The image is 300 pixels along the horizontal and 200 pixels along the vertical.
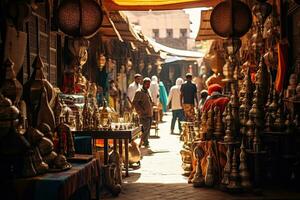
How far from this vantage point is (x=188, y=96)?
15.0m

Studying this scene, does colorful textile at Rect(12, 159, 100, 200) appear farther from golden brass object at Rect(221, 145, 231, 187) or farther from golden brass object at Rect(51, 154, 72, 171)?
golden brass object at Rect(221, 145, 231, 187)

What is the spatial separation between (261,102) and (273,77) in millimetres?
1821

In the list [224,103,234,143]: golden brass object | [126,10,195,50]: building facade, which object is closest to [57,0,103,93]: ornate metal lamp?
[224,103,234,143]: golden brass object

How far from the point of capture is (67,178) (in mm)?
4285

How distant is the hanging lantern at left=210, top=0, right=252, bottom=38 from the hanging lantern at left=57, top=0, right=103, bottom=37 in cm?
170

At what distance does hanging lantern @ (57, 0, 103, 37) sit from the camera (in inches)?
276

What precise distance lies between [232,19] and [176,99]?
30.2ft

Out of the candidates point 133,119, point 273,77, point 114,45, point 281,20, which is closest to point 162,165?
point 133,119

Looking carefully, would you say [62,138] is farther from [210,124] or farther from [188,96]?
[188,96]

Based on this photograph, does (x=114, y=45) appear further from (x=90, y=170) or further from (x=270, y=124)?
A: (x=90, y=170)

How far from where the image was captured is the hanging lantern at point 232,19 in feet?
23.5

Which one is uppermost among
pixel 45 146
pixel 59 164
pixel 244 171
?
pixel 45 146

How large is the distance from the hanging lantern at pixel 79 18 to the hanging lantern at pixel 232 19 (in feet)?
5.57

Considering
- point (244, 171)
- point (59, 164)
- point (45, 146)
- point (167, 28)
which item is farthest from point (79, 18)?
point (167, 28)
